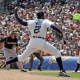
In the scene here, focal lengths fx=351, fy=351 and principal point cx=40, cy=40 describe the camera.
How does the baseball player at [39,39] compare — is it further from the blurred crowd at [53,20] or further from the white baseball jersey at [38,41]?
the blurred crowd at [53,20]

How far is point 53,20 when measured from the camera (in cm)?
2283

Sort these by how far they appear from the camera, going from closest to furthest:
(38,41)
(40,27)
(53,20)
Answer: (38,41), (40,27), (53,20)

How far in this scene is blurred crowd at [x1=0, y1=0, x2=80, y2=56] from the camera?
19.4 m

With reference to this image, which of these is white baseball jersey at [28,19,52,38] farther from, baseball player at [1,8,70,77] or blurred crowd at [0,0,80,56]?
blurred crowd at [0,0,80,56]

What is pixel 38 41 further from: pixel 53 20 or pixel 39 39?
pixel 53 20

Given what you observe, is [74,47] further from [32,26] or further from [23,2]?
[23,2]

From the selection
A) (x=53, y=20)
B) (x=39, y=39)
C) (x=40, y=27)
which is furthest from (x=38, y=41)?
(x=53, y=20)

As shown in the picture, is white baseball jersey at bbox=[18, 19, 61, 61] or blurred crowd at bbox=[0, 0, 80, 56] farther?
blurred crowd at bbox=[0, 0, 80, 56]

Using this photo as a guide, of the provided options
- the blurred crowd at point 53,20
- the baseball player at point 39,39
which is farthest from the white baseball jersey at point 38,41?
the blurred crowd at point 53,20

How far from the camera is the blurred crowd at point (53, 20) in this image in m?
19.4

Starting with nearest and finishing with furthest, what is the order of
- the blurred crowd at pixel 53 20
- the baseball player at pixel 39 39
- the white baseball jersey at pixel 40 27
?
the baseball player at pixel 39 39, the white baseball jersey at pixel 40 27, the blurred crowd at pixel 53 20

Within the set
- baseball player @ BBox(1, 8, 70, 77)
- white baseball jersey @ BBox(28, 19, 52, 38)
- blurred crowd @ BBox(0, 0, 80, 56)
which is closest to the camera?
baseball player @ BBox(1, 8, 70, 77)

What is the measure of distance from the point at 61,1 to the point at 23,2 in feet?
14.0

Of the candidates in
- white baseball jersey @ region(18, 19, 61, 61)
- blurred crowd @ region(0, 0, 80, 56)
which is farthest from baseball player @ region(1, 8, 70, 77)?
blurred crowd @ region(0, 0, 80, 56)
